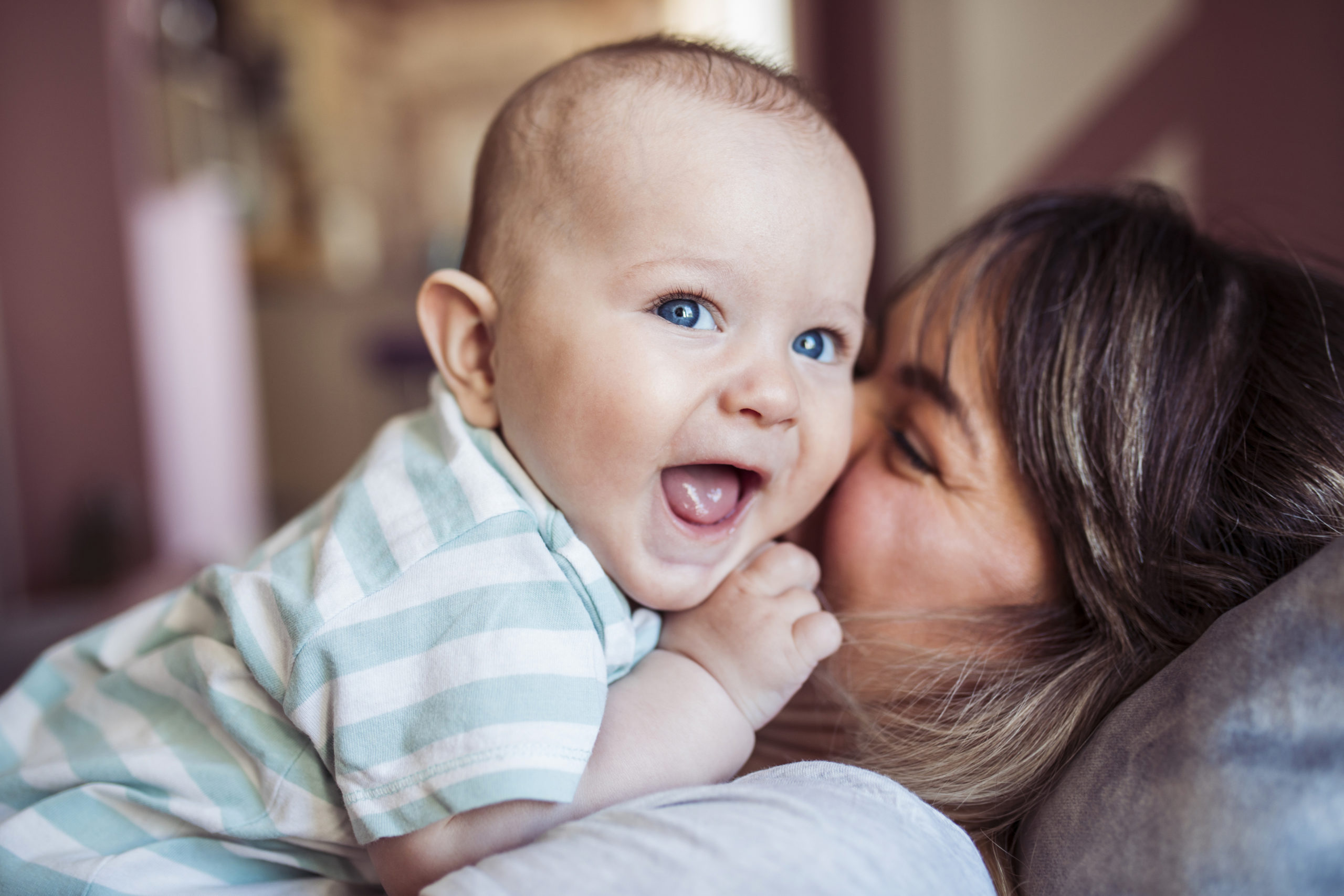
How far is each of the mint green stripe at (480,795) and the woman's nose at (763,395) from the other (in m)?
0.32

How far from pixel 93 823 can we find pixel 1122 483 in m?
1.00

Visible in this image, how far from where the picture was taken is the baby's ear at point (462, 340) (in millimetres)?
806

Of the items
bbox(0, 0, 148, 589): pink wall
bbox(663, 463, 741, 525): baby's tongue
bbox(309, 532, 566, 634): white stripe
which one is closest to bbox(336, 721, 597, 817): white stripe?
bbox(309, 532, 566, 634): white stripe

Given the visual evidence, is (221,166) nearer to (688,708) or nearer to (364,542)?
(364,542)

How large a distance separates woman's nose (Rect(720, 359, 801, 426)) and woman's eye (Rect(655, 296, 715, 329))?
0.19ft

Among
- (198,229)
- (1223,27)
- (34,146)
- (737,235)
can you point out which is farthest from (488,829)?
(198,229)

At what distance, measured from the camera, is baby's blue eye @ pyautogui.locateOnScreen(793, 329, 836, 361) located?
80 cm

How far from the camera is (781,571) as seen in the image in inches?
31.4

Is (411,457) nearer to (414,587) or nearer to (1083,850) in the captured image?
(414,587)

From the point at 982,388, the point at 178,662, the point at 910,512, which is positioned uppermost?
the point at 982,388

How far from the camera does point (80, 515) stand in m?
2.80

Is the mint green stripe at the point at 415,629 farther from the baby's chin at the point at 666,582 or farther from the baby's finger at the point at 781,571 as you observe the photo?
the baby's finger at the point at 781,571

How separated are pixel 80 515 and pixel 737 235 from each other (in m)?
2.96

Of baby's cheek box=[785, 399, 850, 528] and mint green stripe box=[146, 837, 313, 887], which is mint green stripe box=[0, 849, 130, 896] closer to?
mint green stripe box=[146, 837, 313, 887]
